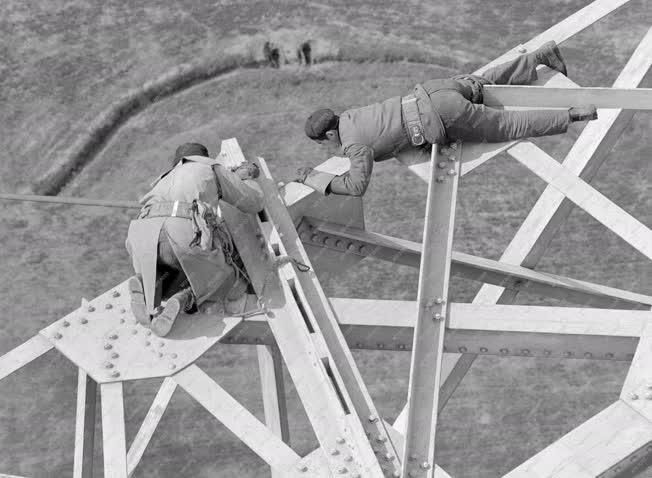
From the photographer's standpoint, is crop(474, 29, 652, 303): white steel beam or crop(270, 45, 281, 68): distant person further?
crop(270, 45, 281, 68): distant person

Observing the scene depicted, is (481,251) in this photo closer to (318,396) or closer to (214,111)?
(214,111)

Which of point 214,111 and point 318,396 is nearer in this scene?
point 318,396

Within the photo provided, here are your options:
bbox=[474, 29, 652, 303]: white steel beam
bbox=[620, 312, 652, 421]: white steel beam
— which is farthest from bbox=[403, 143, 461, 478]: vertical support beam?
bbox=[474, 29, 652, 303]: white steel beam

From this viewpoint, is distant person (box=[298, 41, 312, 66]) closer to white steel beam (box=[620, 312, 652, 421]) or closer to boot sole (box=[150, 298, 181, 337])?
boot sole (box=[150, 298, 181, 337])

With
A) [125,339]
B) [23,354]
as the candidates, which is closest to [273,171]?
[23,354]

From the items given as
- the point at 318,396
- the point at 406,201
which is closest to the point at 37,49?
the point at 406,201

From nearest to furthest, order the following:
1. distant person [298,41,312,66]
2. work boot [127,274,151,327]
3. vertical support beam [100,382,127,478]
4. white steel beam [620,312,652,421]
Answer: white steel beam [620,312,652,421]
vertical support beam [100,382,127,478]
work boot [127,274,151,327]
distant person [298,41,312,66]

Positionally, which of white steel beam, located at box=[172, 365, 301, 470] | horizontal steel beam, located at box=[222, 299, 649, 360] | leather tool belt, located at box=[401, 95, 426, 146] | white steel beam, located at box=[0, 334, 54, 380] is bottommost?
white steel beam, located at box=[0, 334, 54, 380]
